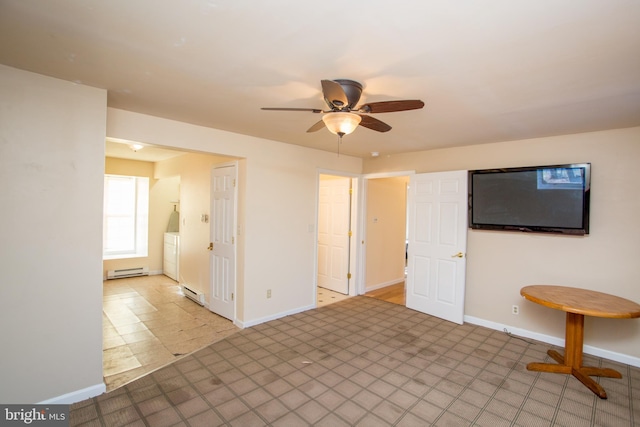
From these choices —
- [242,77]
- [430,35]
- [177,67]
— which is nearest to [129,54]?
[177,67]

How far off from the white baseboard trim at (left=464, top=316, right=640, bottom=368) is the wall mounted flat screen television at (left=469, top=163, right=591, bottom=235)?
1248 millimetres

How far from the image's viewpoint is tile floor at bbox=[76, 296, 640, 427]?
2.20 metres

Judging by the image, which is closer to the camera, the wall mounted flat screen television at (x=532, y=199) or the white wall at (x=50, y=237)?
the white wall at (x=50, y=237)

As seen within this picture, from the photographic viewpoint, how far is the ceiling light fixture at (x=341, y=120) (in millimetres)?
2059

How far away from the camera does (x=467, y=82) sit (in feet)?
6.86

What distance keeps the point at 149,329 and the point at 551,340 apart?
4815 mm

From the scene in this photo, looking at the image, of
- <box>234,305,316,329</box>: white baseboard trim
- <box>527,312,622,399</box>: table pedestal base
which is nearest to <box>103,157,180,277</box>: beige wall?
<box>234,305,316,329</box>: white baseboard trim

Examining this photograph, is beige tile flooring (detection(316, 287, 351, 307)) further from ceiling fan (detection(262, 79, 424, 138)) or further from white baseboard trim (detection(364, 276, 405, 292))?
ceiling fan (detection(262, 79, 424, 138))

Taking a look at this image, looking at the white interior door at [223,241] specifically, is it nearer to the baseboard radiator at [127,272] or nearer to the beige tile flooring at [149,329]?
the beige tile flooring at [149,329]

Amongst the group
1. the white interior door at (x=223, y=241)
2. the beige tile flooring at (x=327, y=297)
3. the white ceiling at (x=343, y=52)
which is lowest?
the beige tile flooring at (x=327, y=297)

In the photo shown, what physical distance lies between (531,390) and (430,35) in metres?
2.93

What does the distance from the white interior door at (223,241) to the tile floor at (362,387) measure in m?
0.68

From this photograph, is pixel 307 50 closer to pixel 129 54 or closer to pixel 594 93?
pixel 129 54

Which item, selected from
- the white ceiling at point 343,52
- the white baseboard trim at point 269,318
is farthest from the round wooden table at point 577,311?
the white baseboard trim at point 269,318
